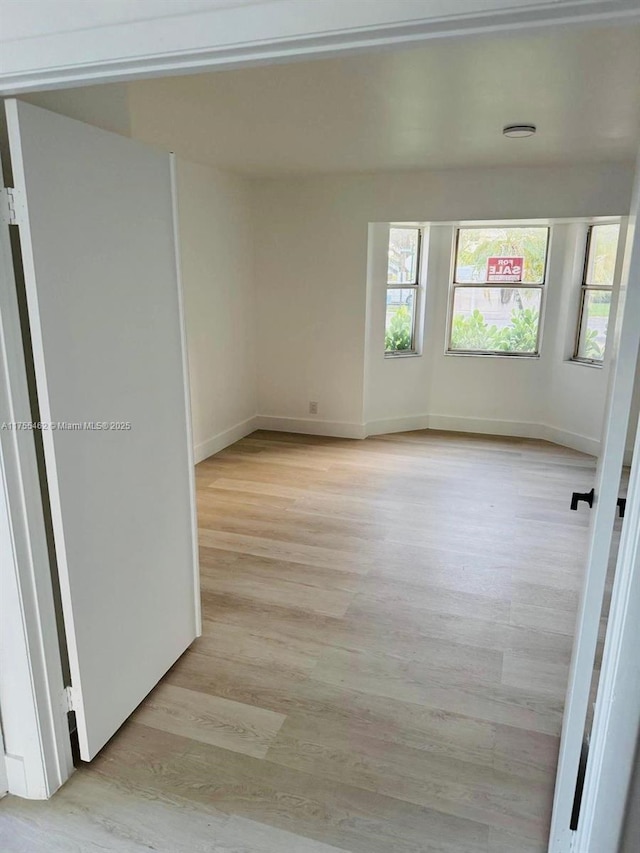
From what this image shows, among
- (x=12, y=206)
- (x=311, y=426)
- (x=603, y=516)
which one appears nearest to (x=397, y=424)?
(x=311, y=426)

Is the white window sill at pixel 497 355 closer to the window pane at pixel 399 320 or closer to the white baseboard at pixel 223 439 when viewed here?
the window pane at pixel 399 320

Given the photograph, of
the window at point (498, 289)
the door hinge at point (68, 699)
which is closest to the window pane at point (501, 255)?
the window at point (498, 289)

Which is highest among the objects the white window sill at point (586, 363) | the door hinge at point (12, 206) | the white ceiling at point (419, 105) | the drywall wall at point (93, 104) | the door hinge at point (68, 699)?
the white ceiling at point (419, 105)

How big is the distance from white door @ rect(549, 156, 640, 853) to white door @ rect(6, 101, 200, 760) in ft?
4.57

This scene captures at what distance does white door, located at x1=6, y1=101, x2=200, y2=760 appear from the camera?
60.4 inches

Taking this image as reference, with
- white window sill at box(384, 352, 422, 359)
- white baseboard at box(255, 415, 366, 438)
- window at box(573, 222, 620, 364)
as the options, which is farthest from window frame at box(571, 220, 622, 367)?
white baseboard at box(255, 415, 366, 438)

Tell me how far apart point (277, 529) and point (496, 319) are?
3.30m

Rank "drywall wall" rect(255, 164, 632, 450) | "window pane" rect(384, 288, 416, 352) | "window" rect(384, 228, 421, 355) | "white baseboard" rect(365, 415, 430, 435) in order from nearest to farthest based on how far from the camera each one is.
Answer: "drywall wall" rect(255, 164, 632, 450) < "window" rect(384, 228, 421, 355) < "window pane" rect(384, 288, 416, 352) < "white baseboard" rect(365, 415, 430, 435)

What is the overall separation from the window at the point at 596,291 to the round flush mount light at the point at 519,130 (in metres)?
1.91

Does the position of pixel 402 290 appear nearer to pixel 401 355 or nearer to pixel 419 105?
pixel 401 355

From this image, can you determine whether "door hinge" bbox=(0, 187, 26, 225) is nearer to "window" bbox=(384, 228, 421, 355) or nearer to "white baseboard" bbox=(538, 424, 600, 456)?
"window" bbox=(384, 228, 421, 355)

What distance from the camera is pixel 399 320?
224 inches

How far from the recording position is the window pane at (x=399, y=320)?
5.58 meters

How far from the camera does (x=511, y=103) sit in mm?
2809
